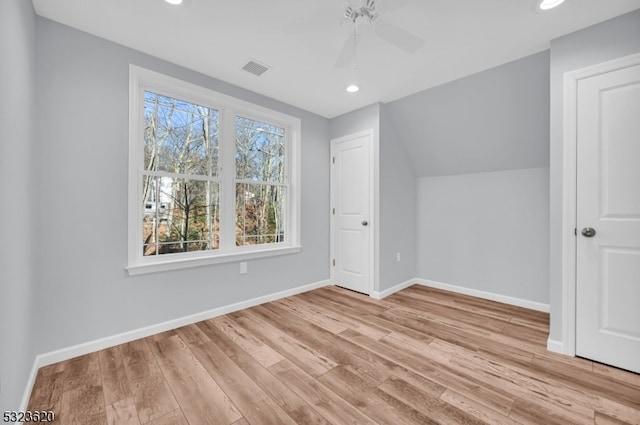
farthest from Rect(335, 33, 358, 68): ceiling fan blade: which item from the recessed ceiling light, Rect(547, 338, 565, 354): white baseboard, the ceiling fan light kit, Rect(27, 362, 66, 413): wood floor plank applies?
Rect(27, 362, 66, 413): wood floor plank

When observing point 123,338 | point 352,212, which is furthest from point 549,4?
point 123,338

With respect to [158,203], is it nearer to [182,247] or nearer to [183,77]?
[182,247]

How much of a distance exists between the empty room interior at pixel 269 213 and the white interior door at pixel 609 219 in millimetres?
11

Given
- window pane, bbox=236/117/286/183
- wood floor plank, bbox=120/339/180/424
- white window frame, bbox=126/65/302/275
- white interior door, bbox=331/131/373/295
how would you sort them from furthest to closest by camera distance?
1. white interior door, bbox=331/131/373/295
2. window pane, bbox=236/117/286/183
3. white window frame, bbox=126/65/302/275
4. wood floor plank, bbox=120/339/180/424

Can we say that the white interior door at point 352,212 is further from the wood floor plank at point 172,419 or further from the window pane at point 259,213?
the wood floor plank at point 172,419

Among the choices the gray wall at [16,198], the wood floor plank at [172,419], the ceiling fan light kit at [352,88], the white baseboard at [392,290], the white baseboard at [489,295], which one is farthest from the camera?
the white baseboard at [392,290]

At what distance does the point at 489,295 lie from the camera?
11.1 feet

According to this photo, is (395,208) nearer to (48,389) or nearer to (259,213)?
(259,213)

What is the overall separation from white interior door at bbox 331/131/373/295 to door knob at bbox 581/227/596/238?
197cm

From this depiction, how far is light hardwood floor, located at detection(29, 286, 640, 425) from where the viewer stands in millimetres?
1479

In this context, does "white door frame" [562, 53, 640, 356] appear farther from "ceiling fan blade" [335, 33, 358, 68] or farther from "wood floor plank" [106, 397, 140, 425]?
"wood floor plank" [106, 397, 140, 425]

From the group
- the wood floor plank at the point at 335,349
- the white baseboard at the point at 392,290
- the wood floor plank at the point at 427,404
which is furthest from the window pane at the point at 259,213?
the wood floor plank at the point at 427,404

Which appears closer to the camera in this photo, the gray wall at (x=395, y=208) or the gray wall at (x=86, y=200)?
the gray wall at (x=86, y=200)

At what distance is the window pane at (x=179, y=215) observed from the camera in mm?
2531
